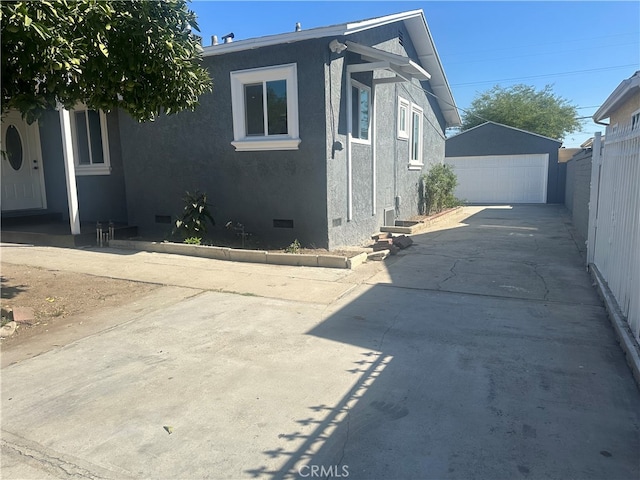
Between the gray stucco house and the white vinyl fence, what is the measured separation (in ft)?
14.4

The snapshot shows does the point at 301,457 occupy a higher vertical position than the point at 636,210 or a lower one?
lower

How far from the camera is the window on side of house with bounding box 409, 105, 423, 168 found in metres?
14.2

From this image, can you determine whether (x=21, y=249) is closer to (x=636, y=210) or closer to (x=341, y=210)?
(x=341, y=210)

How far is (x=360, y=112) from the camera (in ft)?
34.0

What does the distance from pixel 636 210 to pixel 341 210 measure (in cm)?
600

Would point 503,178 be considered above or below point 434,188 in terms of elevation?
above

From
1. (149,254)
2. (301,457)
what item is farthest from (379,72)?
(301,457)

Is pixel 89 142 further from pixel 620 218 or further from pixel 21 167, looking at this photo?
pixel 620 218

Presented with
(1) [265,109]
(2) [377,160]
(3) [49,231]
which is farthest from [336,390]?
(3) [49,231]

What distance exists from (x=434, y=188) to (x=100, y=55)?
41.7 ft

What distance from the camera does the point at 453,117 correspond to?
1878cm

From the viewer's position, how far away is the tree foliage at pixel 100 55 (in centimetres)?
421

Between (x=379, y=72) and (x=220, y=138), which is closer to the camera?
(x=220, y=138)

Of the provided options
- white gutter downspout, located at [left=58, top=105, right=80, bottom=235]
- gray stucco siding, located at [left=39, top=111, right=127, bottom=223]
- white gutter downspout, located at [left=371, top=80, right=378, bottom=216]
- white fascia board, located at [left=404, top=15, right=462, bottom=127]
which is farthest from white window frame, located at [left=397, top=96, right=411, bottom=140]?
white gutter downspout, located at [left=58, top=105, right=80, bottom=235]
